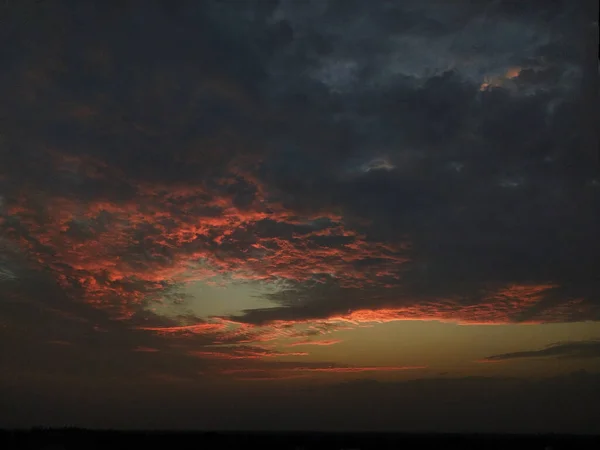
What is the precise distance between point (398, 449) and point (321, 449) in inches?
944

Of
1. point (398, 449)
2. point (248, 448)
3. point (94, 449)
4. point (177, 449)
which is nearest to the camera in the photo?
point (94, 449)

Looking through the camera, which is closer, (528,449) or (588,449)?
(588,449)

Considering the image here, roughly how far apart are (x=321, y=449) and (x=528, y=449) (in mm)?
59188

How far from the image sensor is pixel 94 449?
109 meters

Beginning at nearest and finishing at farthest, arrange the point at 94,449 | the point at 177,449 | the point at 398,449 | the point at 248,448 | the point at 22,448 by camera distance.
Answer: the point at 22,448 < the point at 94,449 < the point at 177,449 < the point at 248,448 < the point at 398,449

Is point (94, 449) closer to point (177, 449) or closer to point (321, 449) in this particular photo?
point (177, 449)

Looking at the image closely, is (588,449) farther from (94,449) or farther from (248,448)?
(94,449)

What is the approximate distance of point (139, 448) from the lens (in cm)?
12706

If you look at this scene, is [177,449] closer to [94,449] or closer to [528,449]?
[94,449]

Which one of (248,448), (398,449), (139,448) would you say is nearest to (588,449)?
(398,449)

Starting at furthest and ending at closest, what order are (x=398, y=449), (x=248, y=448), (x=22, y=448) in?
(x=398, y=449) < (x=248, y=448) < (x=22, y=448)

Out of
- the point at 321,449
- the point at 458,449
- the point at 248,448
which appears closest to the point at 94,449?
the point at 248,448

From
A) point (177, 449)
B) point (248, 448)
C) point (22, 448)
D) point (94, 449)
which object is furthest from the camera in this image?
point (248, 448)

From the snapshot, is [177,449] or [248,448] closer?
[177,449]
